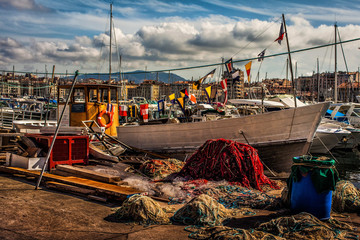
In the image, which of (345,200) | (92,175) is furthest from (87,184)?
(345,200)

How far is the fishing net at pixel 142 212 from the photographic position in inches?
194

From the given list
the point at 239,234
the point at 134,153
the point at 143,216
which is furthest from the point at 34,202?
the point at 134,153

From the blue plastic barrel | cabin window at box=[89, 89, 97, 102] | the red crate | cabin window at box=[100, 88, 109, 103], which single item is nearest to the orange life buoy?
cabin window at box=[100, 88, 109, 103]

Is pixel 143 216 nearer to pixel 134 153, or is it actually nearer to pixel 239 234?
pixel 239 234

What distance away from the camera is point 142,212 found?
4.96 meters

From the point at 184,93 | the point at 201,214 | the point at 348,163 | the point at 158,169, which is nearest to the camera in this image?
the point at 201,214

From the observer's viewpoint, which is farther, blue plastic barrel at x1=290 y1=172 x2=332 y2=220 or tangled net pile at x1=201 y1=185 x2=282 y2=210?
tangled net pile at x1=201 y1=185 x2=282 y2=210

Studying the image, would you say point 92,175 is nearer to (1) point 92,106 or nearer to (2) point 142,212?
(2) point 142,212

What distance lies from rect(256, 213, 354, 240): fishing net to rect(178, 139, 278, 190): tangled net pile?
116 inches

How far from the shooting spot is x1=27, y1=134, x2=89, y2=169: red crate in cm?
900

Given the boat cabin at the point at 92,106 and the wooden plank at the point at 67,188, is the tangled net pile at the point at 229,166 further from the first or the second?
the boat cabin at the point at 92,106

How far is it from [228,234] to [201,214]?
900 millimetres

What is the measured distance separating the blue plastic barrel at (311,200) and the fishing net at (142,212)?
210cm

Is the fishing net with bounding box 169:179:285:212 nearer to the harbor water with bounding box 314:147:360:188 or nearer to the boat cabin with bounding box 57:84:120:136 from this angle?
the boat cabin with bounding box 57:84:120:136
